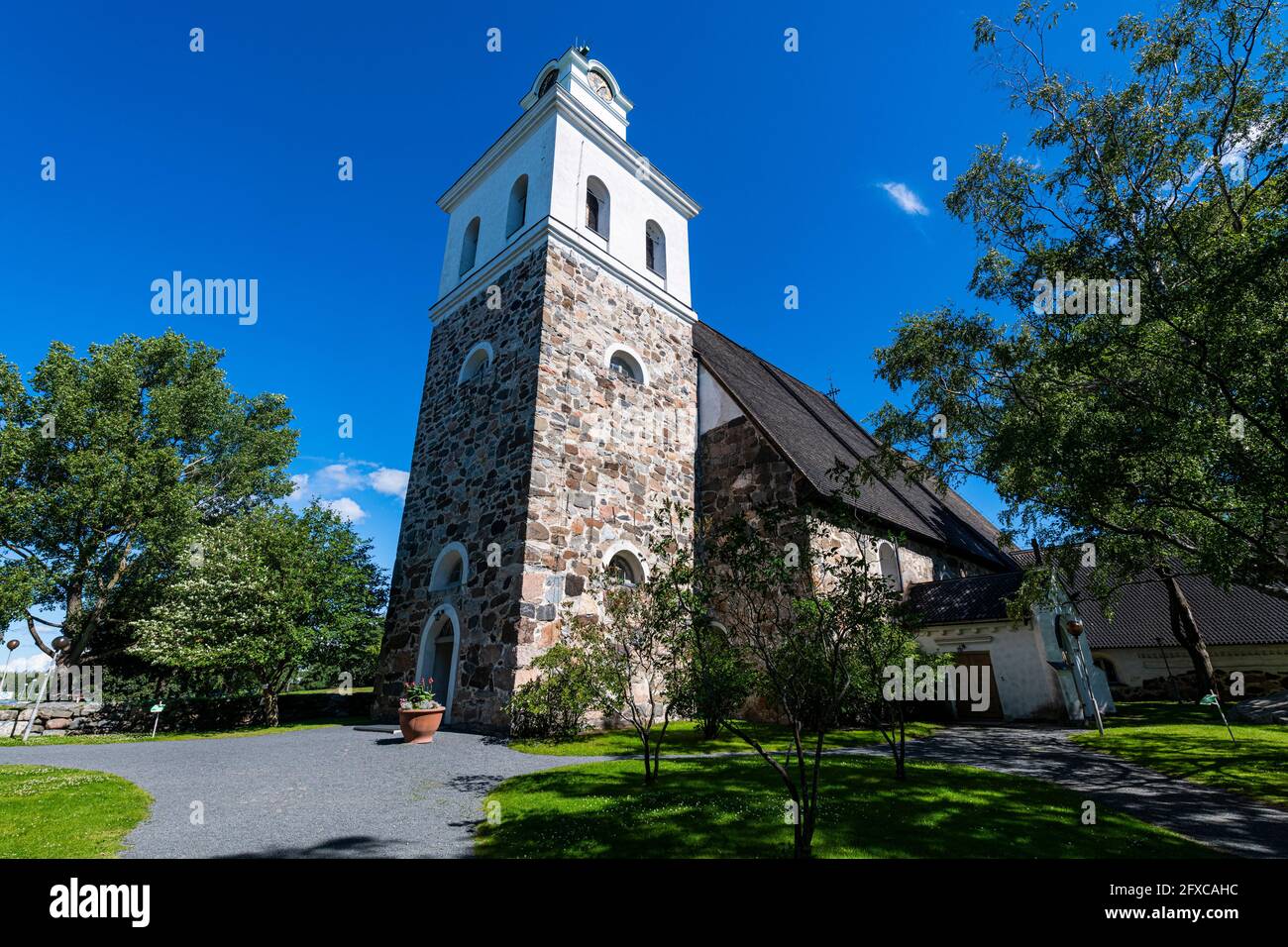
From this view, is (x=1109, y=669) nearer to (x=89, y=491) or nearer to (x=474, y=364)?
(x=474, y=364)

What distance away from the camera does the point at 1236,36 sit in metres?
9.69

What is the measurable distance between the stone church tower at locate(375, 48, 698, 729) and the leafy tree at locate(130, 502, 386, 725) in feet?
7.46

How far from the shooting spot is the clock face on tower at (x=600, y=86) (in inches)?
699

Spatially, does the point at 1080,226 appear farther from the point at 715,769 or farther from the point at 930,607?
the point at 715,769

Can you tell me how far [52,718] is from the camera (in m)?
14.2

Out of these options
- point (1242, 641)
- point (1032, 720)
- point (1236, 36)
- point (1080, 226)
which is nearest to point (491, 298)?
point (1080, 226)

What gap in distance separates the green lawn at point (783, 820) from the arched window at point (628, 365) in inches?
407

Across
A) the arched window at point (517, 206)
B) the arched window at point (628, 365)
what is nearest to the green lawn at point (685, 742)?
the arched window at point (628, 365)

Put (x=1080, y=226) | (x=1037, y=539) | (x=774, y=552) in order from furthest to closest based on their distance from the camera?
(x=1037, y=539) < (x=1080, y=226) < (x=774, y=552)

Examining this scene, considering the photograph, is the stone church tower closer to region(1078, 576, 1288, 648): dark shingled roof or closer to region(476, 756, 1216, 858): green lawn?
region(476, 756, 1216, 858): green lawn

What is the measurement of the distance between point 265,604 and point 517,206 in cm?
1307

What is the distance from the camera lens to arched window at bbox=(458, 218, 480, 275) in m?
17.5

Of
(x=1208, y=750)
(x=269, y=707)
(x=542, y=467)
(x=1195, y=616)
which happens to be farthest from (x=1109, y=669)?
(x=269, y=707)

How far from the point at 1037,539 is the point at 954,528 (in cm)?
894
